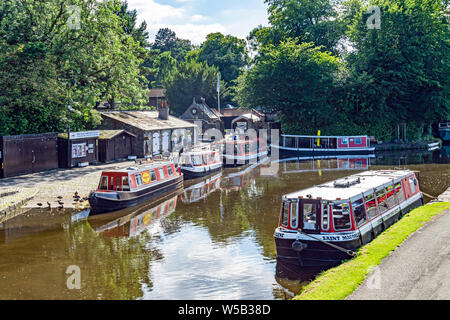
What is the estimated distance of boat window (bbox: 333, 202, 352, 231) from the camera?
15492mm

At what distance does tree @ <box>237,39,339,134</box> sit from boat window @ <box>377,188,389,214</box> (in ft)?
122

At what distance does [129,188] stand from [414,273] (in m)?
16.8

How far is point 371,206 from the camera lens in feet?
57.2

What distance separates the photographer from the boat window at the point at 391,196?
19.2m

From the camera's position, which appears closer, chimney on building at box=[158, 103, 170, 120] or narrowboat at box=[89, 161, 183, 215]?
narrowboat at box=[89, 161, 183, 215]

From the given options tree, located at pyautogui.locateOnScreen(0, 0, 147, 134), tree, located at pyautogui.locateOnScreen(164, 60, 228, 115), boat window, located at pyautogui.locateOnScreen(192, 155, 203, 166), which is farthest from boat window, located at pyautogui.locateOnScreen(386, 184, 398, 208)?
tree, located at pyautogui.locateOnScreen(164, 60, 228, 115)

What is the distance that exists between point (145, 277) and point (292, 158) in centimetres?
3600

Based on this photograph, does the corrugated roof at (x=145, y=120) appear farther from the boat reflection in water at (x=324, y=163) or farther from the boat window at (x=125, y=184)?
the boat window at (x=125, y=184)

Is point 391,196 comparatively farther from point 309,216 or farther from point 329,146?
point 329,146

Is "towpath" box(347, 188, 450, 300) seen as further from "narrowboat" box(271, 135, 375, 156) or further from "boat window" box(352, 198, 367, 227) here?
"narrowboat" box(271, 135, 375, 156)

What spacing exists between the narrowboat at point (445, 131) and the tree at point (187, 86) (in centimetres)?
3580

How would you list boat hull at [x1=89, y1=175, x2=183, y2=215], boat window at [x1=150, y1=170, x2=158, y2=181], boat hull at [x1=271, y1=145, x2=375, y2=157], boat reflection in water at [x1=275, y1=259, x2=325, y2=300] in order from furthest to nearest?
boat hull at [x1=271, y1=145, x2=375, y2=157]
boat window at [x1=150, y1=170, x2=158, y2=181]
boat hull at [x1=89, y1=175, x2=183, y2=215]
boat reflection in water at [x1=275, y1=259, x2=325, y2=300]

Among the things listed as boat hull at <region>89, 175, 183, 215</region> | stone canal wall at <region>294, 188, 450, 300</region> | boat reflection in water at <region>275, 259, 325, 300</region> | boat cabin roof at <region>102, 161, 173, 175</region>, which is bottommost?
boat reflection in water at <region>275, 259, 325, 300</region>

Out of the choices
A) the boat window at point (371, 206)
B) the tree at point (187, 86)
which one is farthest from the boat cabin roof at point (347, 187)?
the tree at point (187, 86)
